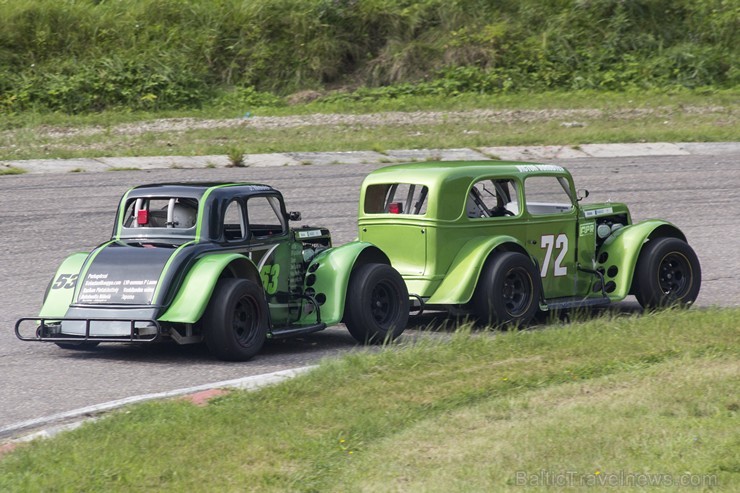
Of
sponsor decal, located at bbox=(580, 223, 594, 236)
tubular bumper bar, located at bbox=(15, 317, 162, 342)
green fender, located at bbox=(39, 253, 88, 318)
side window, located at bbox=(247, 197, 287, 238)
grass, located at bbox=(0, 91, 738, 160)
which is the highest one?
grass, located at bbox=(0, 91, 738, 160)

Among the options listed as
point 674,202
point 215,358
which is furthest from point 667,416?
point 674,202

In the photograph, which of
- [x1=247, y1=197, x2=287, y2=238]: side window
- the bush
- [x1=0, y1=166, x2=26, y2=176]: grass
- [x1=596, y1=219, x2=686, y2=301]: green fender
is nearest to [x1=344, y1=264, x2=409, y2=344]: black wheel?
[x1=247, y1=197, x2=287, y2=238]: side window

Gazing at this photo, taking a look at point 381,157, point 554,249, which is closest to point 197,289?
point 554,249

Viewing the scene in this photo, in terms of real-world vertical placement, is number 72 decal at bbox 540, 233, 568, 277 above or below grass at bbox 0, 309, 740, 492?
above

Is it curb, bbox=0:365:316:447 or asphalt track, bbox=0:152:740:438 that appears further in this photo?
asphalt track, bbox=0:152:740:438

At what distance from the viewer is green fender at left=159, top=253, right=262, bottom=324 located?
28.7 feet

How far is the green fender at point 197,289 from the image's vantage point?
8750 mm

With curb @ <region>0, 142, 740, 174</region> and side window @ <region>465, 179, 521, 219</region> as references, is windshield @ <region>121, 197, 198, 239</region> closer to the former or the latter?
side window @ <region>465, 179, 521, 219</region>

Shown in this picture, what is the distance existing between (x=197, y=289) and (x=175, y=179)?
346 inches

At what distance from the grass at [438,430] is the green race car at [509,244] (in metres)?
1.61

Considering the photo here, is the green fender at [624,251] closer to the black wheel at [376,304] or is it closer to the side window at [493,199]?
the side window at [493,199]

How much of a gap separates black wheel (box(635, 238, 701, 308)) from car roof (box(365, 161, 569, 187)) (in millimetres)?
1272

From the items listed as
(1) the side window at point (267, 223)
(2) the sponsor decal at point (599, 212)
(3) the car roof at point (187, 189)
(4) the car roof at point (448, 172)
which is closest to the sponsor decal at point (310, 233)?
(1) the side window at point (267, 223)

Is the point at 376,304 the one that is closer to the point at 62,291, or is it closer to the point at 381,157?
the point at 62,291
